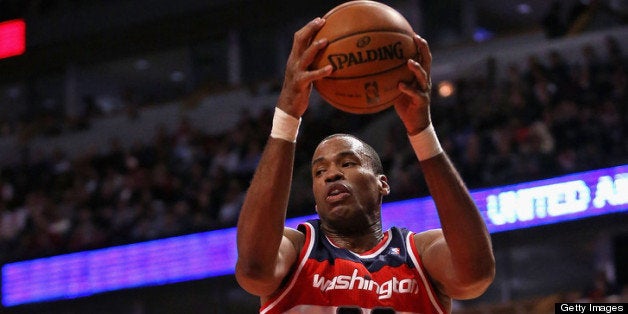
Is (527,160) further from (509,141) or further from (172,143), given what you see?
(172,143)

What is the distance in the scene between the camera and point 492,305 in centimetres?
1001

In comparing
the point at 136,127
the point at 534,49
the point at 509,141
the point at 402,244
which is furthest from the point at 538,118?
the point at 136,127

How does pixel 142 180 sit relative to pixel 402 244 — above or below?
above

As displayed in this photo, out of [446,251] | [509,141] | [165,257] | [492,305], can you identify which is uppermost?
[509,141]

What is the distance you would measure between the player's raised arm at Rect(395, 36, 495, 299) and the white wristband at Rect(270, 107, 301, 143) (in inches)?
14.5

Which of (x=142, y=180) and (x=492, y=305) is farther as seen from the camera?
(x=142, y=180)

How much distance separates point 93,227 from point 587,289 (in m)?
6.49

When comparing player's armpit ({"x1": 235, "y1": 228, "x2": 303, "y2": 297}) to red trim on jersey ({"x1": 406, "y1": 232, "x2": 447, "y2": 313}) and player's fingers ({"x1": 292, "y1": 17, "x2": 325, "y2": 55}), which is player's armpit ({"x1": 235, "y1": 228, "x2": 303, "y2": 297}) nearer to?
red trim on jersey ({"x1": 406, "y1": 232, "x2": 447, "y2": 313})

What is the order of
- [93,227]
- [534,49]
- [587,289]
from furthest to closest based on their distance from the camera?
[534,49]
[93,227]
[587,289]

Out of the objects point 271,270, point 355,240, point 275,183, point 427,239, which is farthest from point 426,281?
point 275,183

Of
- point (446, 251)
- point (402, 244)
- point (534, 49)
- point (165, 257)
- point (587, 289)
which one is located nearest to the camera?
point (446, 251)

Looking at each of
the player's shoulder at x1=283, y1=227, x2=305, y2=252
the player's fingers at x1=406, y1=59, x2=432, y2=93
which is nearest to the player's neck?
the player's shoulder at x1=283, y1=227, x2=305, y2=252

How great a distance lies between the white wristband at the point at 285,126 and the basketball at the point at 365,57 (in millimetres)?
160

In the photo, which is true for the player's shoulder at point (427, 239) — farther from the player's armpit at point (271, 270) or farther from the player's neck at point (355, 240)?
the player's armpit at point (271, 270)
